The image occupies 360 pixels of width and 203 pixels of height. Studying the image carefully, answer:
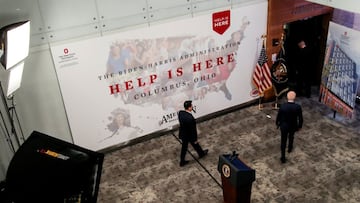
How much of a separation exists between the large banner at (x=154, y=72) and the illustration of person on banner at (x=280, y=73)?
53 centimetres

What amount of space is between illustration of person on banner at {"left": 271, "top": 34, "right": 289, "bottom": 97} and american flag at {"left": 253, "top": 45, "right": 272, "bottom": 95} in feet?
0.46

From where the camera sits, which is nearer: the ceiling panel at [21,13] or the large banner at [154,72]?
the ceiling panel at [21,13]

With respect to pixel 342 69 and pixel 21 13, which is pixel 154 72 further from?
pixel 342 69

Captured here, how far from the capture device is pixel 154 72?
7.94m

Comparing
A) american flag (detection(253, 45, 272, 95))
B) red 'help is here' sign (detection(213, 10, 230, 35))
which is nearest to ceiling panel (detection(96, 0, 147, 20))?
red 'help is here' sign (detection(213, 10, 230, 35))

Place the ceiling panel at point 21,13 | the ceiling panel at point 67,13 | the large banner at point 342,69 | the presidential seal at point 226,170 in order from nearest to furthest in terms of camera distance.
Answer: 1. the presidential seal at point 226,170
2. the ceiling panel at point 21,13
3. the ceiling panel at point 67,13
4. the large banner at point 342,69

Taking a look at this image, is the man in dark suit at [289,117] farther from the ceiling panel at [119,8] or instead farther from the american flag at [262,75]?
the ceiling panel at [119,8]

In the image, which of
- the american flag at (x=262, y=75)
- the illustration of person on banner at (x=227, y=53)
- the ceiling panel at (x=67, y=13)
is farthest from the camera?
the american flag at (x=262, y=75)

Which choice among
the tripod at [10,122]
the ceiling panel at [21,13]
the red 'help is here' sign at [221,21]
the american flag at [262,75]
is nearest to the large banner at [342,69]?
the american flag at [262,75]

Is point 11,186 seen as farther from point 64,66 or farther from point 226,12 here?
point 226,12

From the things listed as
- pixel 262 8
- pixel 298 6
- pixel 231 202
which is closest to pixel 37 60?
pixel 231 202

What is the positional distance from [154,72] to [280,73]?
310cm

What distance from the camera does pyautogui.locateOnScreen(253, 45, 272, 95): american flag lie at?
888 cm

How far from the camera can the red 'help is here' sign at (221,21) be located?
319 inches
